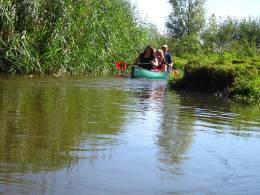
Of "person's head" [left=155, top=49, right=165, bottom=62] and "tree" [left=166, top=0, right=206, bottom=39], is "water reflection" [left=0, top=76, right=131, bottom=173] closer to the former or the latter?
"person's head" [left=155, top=49, right=165, bottom=62]

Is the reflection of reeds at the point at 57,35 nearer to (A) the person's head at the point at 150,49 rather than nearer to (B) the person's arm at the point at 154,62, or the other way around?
(A) the person's head at the point at 150,49

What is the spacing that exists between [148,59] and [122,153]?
1302 cm

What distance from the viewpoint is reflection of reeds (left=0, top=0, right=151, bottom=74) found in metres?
13.4

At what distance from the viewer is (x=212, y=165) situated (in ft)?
10.3

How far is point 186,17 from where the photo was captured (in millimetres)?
50688

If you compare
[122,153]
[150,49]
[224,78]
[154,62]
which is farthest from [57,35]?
[122,153]

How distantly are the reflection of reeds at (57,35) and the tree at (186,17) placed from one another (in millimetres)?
33364

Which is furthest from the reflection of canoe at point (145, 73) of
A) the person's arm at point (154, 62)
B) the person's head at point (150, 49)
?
the person's head at point (150, 49)

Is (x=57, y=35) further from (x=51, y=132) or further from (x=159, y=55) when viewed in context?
(x=51, y=132)

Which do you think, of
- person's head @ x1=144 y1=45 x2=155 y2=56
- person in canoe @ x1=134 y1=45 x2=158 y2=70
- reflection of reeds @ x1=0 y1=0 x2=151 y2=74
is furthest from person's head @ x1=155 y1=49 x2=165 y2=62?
reflection of reeds @ x1=0 y1=0 x2=151 y2=74

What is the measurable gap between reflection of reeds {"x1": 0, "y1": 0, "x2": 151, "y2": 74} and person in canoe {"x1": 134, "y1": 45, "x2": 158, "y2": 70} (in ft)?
6.12

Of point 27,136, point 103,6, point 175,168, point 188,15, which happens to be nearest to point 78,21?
point 103,6

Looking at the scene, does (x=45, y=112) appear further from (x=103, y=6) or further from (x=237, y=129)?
(x=103, y=6)

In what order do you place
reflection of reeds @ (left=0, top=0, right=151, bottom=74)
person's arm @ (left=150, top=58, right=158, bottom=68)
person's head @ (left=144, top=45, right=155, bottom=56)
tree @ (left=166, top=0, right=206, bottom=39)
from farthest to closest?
1. tree @ (left=166, top=0, right=206, bottom=39)
2. person's arm @ (left=150, top=58, right=158, bottom=68)
3. person's head @ (left=144, top=45, right=155, bottom=56)
4. reflection of reeds @ (left=0, top=0, right=151, bottom=74)
